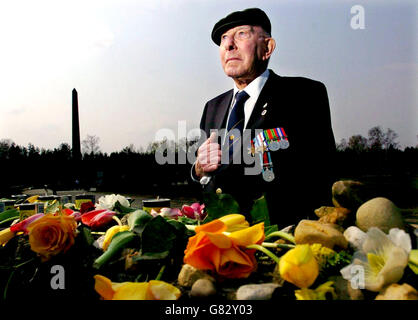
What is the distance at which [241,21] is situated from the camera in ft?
4.86

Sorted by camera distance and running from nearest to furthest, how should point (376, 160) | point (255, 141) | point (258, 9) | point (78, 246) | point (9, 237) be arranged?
1. point (78, 246)
2. point (9, 237)
3. point (258, 9)
4. point (376, 160)
5. point (255, 141)

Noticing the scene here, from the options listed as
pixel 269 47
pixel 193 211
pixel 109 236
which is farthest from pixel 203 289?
pixel 269 47

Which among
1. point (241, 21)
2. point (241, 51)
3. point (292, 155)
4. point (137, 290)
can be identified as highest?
point (241, 21)

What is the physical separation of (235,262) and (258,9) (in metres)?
1.06

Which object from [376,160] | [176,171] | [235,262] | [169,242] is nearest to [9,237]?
[169,242]

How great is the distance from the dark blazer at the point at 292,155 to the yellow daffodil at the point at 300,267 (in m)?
0.92

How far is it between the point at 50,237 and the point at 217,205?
1.23 ft

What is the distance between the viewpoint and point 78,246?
2.78 ft

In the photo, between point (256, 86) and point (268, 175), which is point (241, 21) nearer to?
point (256, 86)

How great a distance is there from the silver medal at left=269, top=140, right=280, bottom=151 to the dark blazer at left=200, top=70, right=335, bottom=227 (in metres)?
0.02

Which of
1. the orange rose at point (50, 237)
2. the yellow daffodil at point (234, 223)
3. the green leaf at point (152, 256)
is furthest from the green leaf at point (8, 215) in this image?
the yellow daffodil at point (234, 223)

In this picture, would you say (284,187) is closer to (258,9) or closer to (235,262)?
(258,9)

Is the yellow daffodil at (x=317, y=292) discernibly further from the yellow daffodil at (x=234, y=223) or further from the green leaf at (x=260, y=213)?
the green leaf at (x=260, y=213)

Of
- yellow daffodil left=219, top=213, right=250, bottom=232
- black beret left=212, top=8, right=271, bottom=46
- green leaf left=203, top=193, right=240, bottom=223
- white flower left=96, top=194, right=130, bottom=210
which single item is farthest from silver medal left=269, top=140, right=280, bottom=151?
yellow daffodil left=219, top=213, right=250, bottom=232
